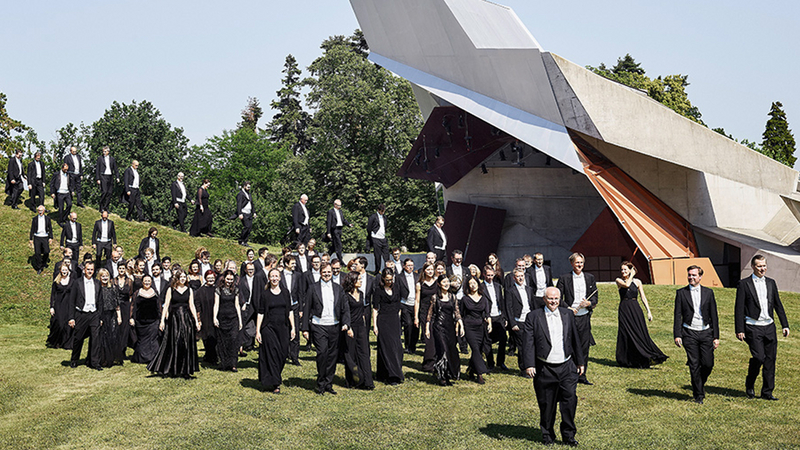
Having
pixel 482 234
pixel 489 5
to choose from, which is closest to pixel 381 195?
pixel 482 234

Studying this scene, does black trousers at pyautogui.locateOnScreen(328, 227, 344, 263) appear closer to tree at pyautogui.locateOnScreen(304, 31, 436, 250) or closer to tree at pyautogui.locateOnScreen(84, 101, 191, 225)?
tree at pyautogui.locateOnScreen(304, 31, 436, 250)

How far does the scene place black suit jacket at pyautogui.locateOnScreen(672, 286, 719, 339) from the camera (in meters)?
8.47

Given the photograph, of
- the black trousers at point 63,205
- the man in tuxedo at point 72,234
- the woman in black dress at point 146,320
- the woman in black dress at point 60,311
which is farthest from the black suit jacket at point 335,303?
the black trousers at point 63,205

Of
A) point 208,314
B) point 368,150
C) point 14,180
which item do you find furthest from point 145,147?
point 208,314

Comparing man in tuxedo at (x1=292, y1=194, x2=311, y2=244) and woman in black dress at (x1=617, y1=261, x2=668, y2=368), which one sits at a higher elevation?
man in tuxedo at (x1=292, y1=194, x2=311, y2=244)

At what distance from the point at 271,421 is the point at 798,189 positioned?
1905cm

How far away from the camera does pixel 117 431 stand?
24.4ft

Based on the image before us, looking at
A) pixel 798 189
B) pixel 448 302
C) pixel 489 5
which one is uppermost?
pixel 489 5

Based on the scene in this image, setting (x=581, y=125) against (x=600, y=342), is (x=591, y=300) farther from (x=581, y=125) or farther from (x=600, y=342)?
(x=581, y=125)

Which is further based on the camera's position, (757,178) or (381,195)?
(381,195)

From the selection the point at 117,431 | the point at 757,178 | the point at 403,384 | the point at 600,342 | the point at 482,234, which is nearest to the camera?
the point at 117,431

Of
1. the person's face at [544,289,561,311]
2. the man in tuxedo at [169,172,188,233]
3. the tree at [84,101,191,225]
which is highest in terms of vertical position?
the tree at [84,101,191,225]

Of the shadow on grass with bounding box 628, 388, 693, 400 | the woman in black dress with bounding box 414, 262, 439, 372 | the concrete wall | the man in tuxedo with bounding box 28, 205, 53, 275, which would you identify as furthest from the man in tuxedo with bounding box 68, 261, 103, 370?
the concrete wall

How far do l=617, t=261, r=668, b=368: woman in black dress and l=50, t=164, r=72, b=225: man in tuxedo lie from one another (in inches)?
658
